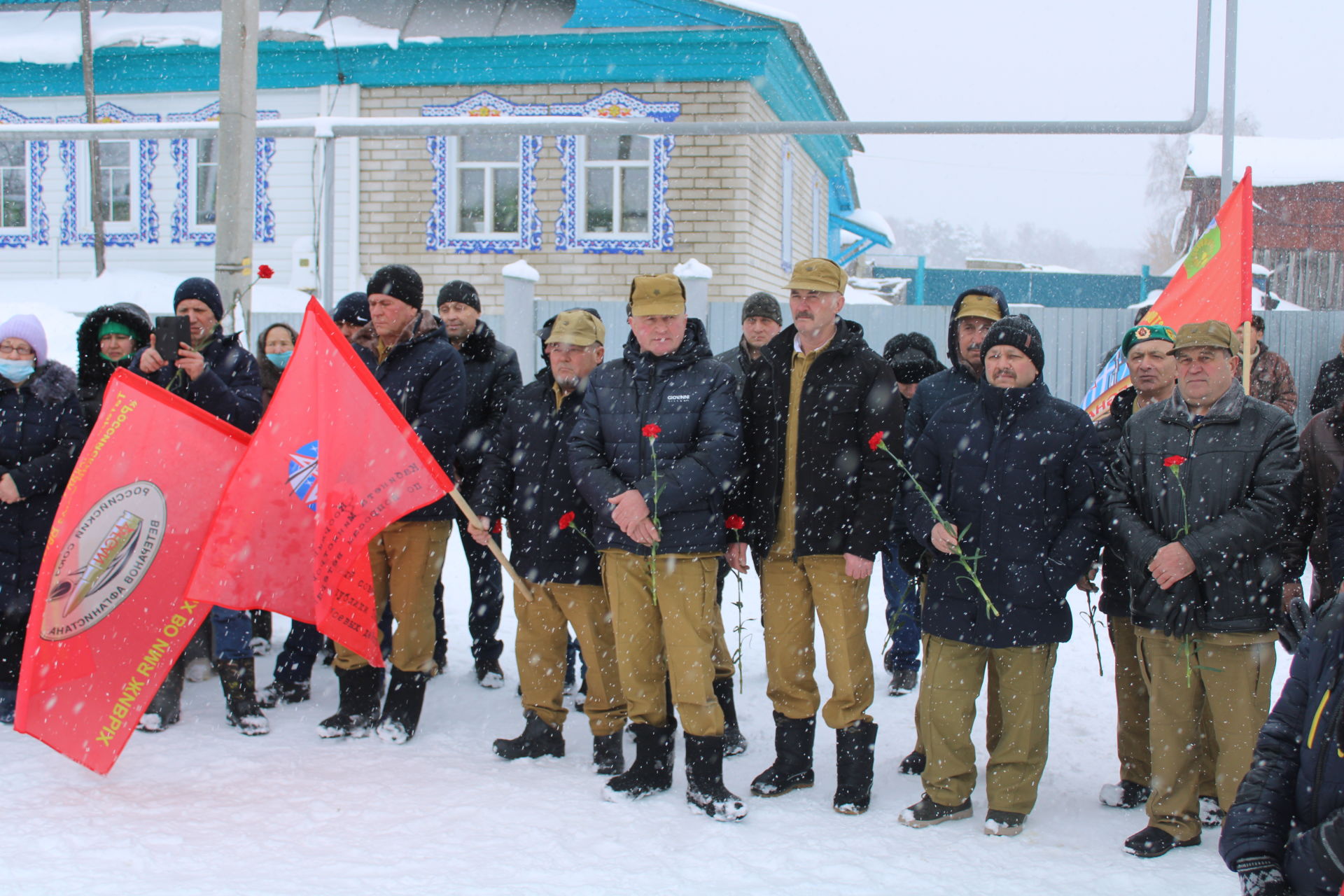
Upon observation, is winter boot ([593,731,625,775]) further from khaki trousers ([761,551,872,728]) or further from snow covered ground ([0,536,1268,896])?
khaki trousers ([761,551,872,728])

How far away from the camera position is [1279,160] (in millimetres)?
25641

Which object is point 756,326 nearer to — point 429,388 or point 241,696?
point 429,388

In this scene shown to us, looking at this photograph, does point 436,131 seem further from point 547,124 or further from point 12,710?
point 12,710

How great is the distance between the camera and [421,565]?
468 cm

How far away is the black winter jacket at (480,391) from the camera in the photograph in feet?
18.1

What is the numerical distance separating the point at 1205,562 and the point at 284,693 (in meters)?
4.15

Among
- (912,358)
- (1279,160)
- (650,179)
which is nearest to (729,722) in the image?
(912,358)

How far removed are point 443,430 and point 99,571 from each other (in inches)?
58.0

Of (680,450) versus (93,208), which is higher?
(93,208)

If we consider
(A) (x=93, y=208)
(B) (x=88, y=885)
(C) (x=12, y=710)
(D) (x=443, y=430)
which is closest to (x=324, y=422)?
(D) (x=443, y=430)

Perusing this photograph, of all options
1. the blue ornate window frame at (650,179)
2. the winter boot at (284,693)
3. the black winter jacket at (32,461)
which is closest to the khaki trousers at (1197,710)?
the winter boot at (284,693)

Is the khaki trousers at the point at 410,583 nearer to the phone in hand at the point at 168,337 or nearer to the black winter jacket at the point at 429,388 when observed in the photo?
the black winter jacket at the point at 429,388

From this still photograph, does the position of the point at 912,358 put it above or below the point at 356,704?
above

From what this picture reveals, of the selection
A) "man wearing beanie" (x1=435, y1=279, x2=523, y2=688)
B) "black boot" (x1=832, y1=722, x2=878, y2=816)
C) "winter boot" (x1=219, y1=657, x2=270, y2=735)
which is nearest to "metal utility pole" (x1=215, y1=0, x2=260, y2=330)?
"man wearing beanie" (x1=435, y1=279, x2=523, y2=688)
